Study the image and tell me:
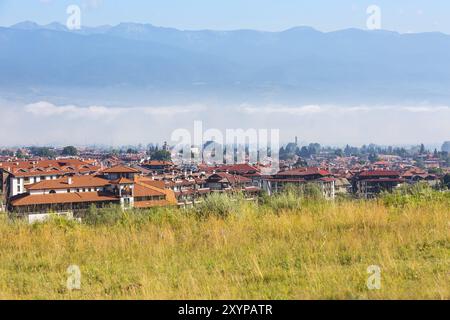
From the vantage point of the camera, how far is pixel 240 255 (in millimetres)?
8078

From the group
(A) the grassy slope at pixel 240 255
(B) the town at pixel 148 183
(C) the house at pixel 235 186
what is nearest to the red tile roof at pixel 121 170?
(B) the town at pixel 148 183

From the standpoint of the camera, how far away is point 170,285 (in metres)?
6.55

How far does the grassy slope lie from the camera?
625 centimetres

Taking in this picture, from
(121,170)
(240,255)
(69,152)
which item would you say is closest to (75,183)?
(121,170)

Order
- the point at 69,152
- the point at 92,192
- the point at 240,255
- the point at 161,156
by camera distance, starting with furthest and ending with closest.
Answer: the point at 69,152
the point at 161,156
the point at 92,192
the point at 240,255

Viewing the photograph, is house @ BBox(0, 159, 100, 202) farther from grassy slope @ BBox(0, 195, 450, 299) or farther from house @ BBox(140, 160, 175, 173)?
grassy slope @ BBox(0, 195, 450, 299)

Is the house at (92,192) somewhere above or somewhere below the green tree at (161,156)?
below

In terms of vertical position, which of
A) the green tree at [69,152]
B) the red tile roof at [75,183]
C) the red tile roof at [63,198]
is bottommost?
the red tile roof at [63,198]

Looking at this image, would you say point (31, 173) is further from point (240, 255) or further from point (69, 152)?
point (240, 255)

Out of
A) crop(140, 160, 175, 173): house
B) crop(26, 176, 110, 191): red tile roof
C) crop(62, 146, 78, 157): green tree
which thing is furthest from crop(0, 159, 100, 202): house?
crop(62, 146, 78, 157): green tree

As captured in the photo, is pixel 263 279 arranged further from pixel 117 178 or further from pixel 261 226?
pixel 117 178

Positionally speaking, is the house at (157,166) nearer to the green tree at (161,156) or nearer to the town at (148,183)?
the town at (148,183)

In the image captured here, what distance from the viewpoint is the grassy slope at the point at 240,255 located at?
6.25 m
